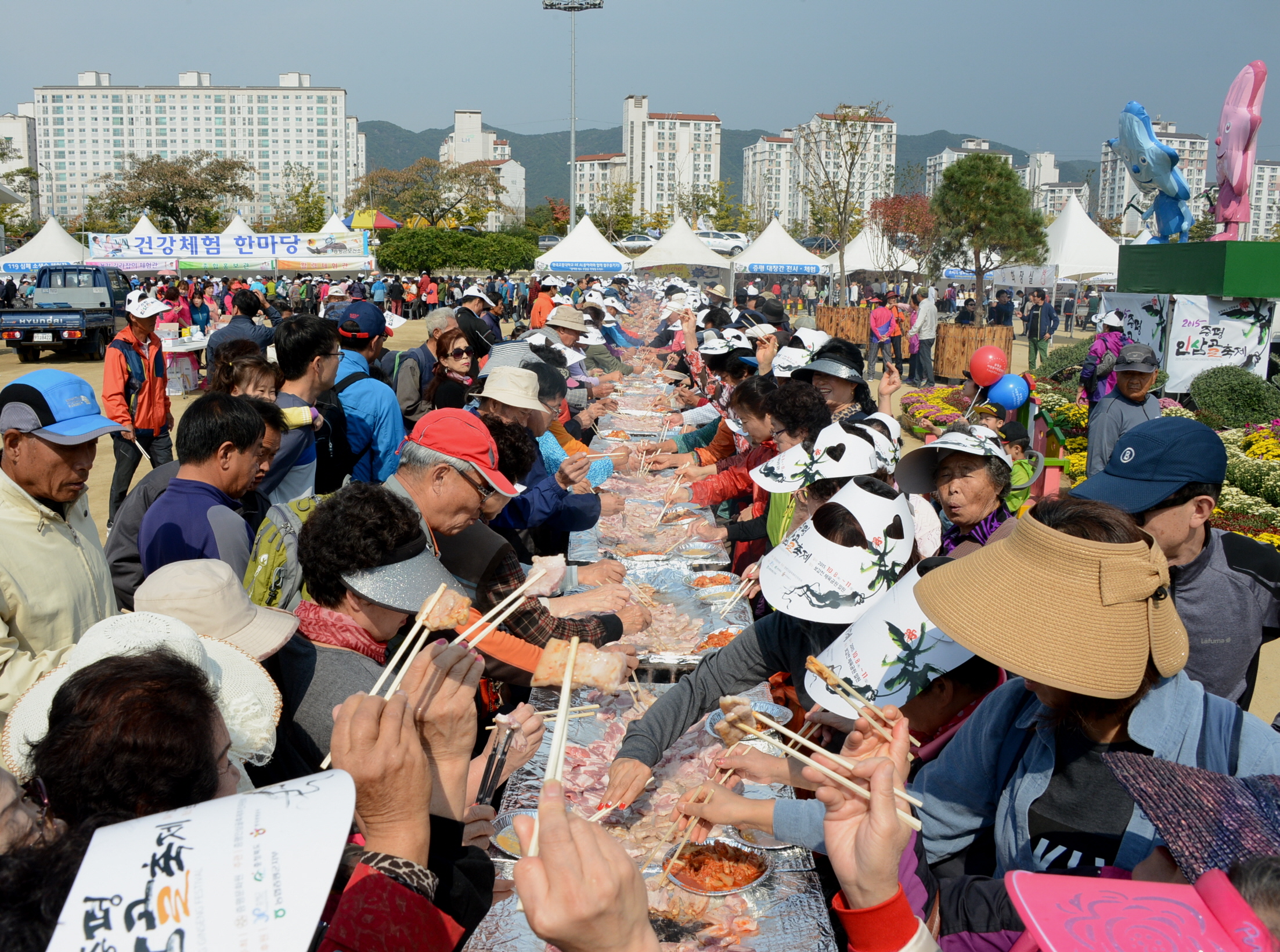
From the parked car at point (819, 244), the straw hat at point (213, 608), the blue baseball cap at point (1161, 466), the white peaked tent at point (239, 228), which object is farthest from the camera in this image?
the parked car at point (819, 244)

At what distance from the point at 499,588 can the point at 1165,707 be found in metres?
1.99

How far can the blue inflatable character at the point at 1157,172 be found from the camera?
477 inches

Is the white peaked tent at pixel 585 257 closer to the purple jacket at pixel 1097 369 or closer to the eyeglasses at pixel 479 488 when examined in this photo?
the purple jacket at pixel 1097 369

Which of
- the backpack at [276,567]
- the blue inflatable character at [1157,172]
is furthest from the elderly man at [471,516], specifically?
the blue inflatable character at [1157,172]

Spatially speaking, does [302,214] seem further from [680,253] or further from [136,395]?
[136,395]

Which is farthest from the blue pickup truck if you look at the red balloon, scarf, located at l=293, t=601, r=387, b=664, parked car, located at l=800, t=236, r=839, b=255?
parked car, located at l=800, t=236, r=839, b=255

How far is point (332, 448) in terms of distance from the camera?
493 cm

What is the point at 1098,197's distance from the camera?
151 metres

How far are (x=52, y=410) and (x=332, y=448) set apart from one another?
2.16 meters

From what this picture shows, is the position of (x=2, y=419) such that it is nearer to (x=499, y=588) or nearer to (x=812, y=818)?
(x=499, y=588)

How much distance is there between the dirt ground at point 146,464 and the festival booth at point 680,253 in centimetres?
716

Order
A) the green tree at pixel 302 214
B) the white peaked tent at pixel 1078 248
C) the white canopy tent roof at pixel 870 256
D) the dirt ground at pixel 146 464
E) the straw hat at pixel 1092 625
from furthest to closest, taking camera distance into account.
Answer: the green tree at pixel 302 214 → the white canopy tent roof at pixel 870 256 → the white peaked tent at pixel 1078 248 → the dirt ground at pixel 146 464 → the straw hat at pixel 1092 625

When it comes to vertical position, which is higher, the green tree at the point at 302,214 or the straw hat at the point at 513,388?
the green tree at the point at 302,214

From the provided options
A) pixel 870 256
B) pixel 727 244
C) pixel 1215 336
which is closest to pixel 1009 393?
pixel 1215 336
